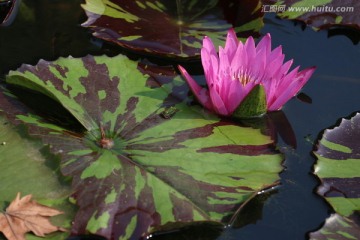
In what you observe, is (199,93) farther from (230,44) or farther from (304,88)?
(304,88)

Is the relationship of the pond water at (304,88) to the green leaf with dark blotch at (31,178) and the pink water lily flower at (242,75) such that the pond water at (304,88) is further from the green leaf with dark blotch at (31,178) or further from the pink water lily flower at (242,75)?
the green leaf with dark blotch at (31,178)

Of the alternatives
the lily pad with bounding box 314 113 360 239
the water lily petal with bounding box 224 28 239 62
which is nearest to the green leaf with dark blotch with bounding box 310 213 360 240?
the lily pad with bounding box 314 113 360 239

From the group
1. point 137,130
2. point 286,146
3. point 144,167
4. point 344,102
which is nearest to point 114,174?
point 144,167

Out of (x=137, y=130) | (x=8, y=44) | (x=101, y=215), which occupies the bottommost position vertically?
(x=101, y=215)

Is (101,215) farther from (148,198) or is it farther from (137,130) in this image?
(137,130)

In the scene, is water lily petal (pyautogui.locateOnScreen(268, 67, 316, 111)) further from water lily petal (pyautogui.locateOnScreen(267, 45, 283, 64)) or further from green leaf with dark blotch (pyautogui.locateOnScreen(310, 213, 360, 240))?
green leaf with dark blotch (pyautogui.locateOnScreen(310, 213, 360, 240))

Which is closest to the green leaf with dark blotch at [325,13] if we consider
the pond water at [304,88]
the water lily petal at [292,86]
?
the pond water at [304,88]
